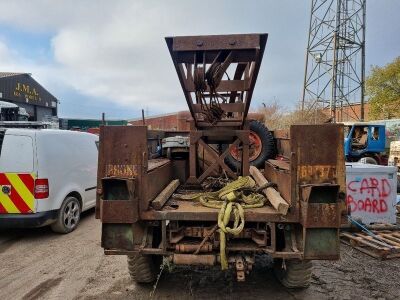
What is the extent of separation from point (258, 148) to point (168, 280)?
98.8 inches

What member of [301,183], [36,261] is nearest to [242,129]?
[301,183]

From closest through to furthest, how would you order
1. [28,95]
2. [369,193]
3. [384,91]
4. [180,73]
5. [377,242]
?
1. [180,73]
2. [377,242]
3. [369,193]
4. [28,95]
5. [384,91]

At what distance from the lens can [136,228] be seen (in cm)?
328

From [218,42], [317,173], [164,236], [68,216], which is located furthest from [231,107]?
[68,216]

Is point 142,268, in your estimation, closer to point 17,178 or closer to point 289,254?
point 289,254

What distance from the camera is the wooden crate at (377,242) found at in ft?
16.1

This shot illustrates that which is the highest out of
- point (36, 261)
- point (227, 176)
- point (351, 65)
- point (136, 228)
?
point (351, 65)

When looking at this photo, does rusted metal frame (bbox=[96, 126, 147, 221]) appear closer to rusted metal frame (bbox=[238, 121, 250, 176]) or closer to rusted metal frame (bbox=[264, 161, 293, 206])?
rusted metal frame (bbox=[264, 161, 293, 206])

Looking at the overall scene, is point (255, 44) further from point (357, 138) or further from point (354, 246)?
point (357, 138)

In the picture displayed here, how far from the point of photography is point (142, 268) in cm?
375

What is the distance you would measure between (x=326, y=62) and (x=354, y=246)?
23.6m

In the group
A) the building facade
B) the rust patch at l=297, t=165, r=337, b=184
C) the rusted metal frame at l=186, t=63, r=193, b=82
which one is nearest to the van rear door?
the rusted metal frame at l=186, t=63, r=193, b=82

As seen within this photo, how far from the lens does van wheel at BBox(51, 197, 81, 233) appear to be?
19.5 ft

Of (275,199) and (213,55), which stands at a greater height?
(213,55)
